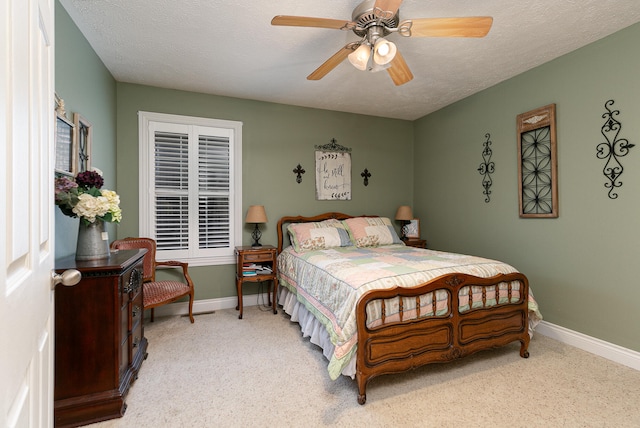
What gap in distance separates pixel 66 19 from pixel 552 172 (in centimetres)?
423

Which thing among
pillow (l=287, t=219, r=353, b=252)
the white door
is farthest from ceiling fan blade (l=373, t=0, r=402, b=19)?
pillow (l=287, t=219, r=353, b=252)

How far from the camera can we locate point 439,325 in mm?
2125

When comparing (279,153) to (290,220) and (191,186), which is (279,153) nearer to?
(290,220)

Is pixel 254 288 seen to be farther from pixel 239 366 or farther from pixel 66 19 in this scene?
pixel 66 19

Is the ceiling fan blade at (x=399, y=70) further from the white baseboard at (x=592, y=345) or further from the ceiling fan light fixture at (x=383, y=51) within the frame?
the white baseboard at (x=592, y=345)

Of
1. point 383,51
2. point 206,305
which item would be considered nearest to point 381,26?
point 383,51

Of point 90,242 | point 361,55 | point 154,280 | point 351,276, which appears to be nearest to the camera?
point 90,242

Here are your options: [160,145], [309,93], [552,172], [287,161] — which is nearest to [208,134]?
[160,145]

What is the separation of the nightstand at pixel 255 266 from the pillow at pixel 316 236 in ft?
1.04

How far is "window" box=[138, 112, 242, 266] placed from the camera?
3434 millimetres

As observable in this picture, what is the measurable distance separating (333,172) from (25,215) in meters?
3.77

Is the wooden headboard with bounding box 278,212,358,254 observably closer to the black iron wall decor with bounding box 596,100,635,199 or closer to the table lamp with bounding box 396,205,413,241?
the table lamp with bounding box 396,205,413,241

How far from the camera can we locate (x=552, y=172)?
2.86m

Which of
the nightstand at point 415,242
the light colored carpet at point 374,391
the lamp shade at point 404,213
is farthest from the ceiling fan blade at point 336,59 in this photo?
the nightstand at point 415,242
